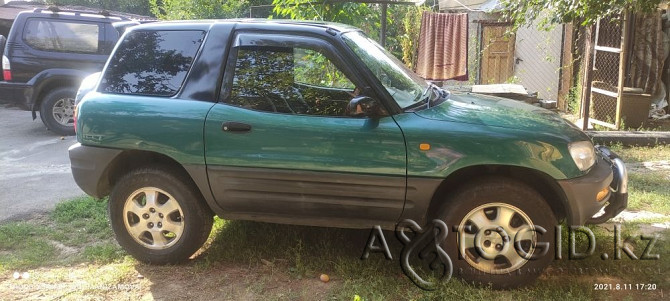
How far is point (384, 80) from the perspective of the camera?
4148mm

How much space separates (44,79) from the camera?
983 centimetres

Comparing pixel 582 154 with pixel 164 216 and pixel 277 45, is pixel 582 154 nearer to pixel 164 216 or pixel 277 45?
pixel 277 45

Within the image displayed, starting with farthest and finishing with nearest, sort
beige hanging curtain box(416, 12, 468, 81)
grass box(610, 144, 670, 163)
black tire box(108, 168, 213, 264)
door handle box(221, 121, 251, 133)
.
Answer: beige hanging curtain box(416, 12, 468, 81)
grass box(610, 144, 670, 163)
black tire box(108, 168, 213, 264)
door handle box(221, 121, 251, 133)

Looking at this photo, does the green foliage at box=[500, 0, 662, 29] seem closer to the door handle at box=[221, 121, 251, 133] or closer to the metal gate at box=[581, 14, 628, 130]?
the door handle at box=[221, 121, 251, 133]

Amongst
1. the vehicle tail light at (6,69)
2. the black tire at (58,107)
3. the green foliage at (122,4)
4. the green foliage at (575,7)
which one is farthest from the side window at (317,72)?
the green foliage at (122,4)

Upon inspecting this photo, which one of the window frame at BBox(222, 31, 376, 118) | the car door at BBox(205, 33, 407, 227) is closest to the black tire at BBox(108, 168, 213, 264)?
the car door at BBox(205, 33, 407, 227)

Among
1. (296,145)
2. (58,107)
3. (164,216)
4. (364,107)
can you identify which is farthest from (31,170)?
(364,107)

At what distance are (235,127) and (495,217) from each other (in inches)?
72.6

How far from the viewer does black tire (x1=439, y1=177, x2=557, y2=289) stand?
377 centimetres

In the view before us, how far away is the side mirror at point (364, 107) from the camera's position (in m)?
3.80

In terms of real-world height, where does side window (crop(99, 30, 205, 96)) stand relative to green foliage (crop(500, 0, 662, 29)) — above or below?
below

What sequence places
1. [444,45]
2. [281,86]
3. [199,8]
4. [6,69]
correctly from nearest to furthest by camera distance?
[281,86] → [6,69] → [444,45] → [199,8]

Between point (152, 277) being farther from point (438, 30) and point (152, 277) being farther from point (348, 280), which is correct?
point (438, 30)

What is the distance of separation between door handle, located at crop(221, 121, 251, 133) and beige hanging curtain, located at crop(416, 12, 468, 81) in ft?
23.8
